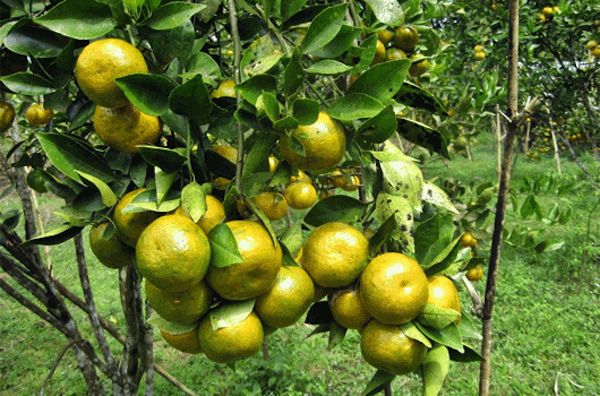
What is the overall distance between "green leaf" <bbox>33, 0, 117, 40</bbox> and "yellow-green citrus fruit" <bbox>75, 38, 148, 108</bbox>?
27 millimetres

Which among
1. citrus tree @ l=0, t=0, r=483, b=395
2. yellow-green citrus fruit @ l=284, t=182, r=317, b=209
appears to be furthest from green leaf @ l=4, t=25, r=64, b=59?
yellow-green citrus fruit @ l=284, t=182, r=317, b=209

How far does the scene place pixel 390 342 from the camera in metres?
0.59

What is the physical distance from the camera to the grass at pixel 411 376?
2.63 meters

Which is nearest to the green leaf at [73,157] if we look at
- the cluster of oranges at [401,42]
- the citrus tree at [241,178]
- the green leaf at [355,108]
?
the citrus tree at [241,178]

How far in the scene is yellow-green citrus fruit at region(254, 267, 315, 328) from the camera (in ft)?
1.85

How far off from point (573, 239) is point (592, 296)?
1.02 metres

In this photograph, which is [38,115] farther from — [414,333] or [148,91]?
[414,333]

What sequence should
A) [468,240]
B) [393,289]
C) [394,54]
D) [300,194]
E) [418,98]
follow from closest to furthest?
[393,289] → [418,98] → [394,54] → [300,194] → [468,240]

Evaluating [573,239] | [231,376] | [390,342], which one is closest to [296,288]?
[390,342]

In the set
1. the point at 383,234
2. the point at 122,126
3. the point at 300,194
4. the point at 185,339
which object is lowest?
the point at 300,194

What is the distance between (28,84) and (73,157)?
0.14 m

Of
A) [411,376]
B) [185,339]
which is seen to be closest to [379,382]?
[185,339]

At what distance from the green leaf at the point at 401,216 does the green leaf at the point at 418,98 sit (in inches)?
5.9

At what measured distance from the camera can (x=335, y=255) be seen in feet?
1.96
